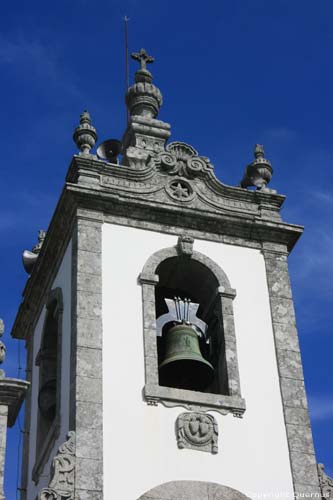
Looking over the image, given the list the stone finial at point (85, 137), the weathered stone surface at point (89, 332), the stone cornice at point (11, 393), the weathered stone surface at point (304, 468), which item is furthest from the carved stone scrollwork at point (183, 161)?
the stone cornice at point (11, 393)

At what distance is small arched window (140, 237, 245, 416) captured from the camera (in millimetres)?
18609

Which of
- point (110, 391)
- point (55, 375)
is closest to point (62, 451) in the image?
point (110, 391)

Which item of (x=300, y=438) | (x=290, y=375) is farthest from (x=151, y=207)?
(x=300, y=438)

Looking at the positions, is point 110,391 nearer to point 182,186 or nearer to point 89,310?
point 89,310

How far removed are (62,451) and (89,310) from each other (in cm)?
232

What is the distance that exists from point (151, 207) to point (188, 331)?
78.4 inches

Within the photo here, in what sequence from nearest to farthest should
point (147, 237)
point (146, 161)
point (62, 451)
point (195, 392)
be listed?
point (62, 451), point (195, 392), point (147, 237), point (146, 161)

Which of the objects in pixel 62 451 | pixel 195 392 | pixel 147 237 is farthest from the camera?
pixel 147 237

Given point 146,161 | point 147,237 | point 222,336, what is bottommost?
point 222,336

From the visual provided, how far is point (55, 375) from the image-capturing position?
803 inches

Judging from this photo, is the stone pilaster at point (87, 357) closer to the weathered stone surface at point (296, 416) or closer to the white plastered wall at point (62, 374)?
the white plastered wall at point (62, 374)

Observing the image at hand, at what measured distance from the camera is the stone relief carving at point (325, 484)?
60.0ft

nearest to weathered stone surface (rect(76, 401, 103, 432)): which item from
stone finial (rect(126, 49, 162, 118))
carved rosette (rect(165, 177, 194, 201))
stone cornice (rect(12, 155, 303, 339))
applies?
stone cornice (rect(12, 155, 303, 339))

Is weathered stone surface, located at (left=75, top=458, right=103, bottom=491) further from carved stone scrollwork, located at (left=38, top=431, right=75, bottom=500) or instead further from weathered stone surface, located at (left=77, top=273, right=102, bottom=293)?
weathered stone surface, located at (left=77, top=273, right=102, bottom=293)
